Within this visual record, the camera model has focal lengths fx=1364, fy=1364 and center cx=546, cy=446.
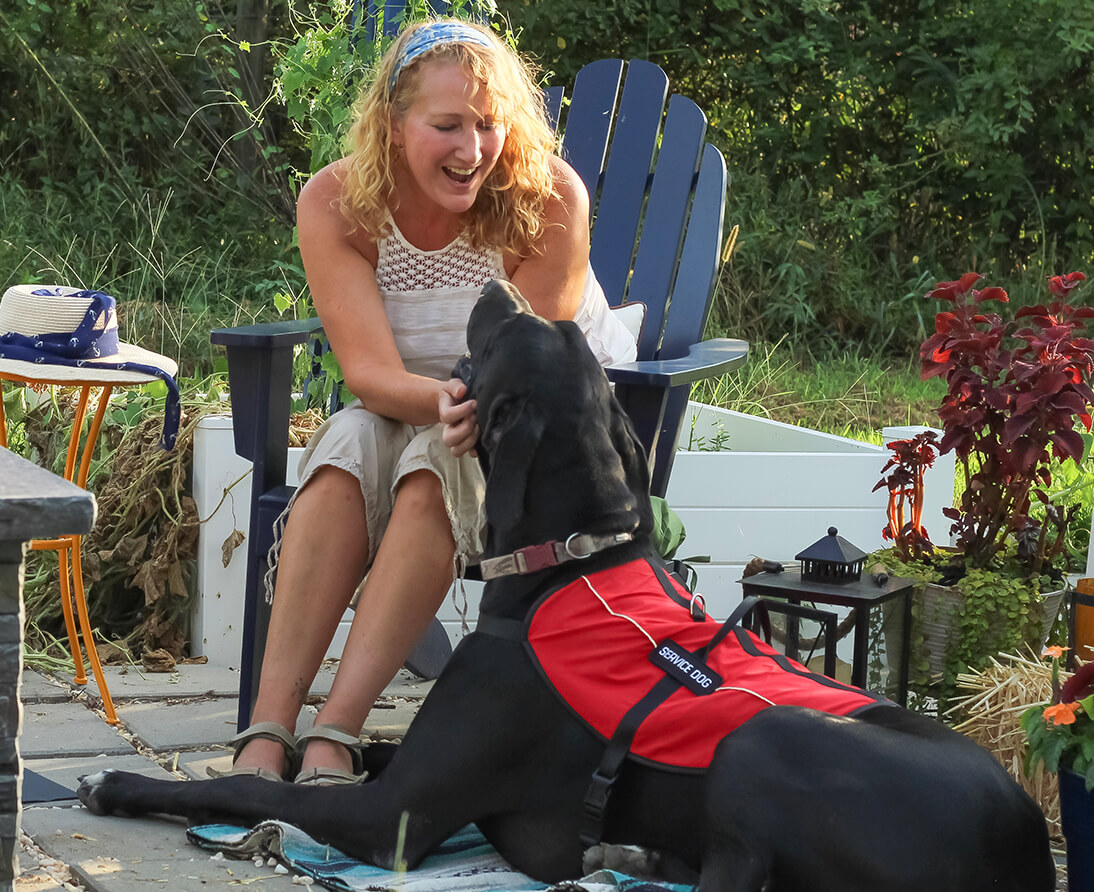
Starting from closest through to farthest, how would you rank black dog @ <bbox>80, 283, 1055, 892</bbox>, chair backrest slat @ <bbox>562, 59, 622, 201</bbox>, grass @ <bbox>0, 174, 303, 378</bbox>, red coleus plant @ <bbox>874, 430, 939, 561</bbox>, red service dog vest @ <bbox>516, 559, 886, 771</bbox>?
black dog @ <bbox>80, 283, 1055, 892</bbox> → red service dog vest @ <bbox>516, 559, 886, 771</bbox> → red coleus plant @ <bbox>874, 430, 939, 561</bbox> → chair backrest slat @ <bbox>562, 59, 622, 201</bbox> → grass @ <bbox>0, 174, 303, 378</bbox>

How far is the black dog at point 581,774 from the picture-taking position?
1.61m

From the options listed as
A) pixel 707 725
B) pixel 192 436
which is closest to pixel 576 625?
pixel 707 725

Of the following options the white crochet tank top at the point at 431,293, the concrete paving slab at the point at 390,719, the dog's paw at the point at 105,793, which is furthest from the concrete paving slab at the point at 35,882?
the white crochet tank top at the point at 431,293

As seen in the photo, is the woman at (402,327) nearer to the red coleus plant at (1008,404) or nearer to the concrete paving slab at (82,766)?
the concrete paving slab at (82,766)

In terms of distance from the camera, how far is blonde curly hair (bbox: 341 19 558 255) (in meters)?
2.32

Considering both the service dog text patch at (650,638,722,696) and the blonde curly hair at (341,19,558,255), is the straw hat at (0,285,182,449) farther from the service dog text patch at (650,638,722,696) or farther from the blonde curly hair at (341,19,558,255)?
the service dog text patch at (650,638,722,696)

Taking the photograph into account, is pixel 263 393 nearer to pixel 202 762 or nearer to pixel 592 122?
pixel 202 762

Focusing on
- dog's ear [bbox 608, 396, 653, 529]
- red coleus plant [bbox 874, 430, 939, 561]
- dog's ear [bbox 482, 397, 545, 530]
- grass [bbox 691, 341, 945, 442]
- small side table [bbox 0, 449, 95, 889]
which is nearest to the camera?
small side table [bbox 0, 449, 95, 889]

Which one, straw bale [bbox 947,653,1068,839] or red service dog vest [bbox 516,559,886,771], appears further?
straw bale [bbox 947,653,1068,839]

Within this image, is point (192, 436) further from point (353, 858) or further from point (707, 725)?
point (707, 725)

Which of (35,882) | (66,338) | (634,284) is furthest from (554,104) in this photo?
(35,882)

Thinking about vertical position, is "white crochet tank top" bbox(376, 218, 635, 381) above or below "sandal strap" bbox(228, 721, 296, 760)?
above

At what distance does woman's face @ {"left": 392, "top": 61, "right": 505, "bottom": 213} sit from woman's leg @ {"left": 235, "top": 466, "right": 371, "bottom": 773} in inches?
21.0

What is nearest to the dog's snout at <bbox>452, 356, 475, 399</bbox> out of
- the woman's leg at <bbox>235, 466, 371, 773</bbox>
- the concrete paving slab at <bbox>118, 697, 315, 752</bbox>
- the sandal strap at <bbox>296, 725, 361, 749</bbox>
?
the woman's leg at <bbox>235, 466, 371, 773</bbox>
